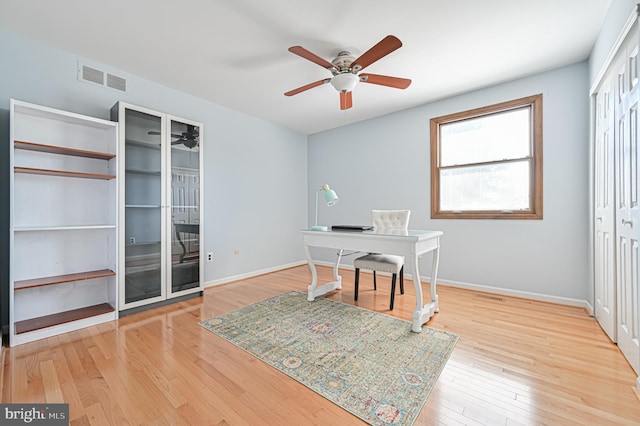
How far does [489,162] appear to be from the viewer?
333 centimetres

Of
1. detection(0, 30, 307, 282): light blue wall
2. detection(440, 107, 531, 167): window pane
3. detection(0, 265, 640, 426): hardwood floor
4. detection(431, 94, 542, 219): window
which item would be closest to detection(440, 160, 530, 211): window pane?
detection(431, 94, 542, 219): window

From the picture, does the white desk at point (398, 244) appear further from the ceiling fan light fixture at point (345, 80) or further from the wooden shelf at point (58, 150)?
the wooden shelf at point (58, 150)

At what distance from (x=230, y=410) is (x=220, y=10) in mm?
2670

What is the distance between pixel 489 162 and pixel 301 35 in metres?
2.68

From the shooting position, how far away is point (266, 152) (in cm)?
450

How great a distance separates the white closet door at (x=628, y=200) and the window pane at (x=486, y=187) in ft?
3.92

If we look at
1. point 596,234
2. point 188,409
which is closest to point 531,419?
point 188,409

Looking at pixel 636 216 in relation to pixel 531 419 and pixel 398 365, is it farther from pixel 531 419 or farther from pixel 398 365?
pixel 398 365

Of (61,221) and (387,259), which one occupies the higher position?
(61,221)

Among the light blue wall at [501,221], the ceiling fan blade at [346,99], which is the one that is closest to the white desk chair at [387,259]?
the light blue wall at [501,221]

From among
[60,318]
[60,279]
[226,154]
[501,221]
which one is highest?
[226,154]

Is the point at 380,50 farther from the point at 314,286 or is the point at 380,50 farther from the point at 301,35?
the point at 314,286

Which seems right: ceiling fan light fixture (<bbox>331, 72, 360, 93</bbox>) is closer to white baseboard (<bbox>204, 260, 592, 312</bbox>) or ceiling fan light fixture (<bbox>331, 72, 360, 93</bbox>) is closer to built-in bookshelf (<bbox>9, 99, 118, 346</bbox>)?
built-in bookshelf (<bbox>9, 99, 118, 346</bbox>)
